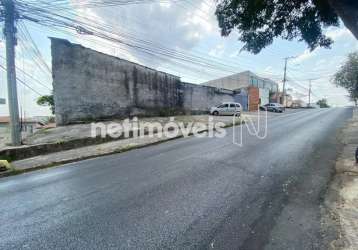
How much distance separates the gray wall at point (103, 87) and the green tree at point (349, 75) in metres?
19.7

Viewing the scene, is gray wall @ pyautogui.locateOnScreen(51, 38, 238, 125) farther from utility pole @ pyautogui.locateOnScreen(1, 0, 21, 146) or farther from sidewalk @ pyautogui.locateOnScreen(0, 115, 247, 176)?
utility pole @ pyautogui.locateOnScreen(1, 0, 21, 146)

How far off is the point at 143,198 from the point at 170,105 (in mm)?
18796

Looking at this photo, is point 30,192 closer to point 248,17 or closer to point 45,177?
point 45,177

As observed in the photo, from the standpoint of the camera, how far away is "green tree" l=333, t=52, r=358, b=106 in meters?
25.5

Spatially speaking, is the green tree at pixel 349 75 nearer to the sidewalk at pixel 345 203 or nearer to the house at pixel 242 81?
the house at pixel 242 81

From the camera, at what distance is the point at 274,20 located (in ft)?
28.9

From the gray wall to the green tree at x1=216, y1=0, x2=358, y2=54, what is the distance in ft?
32.5

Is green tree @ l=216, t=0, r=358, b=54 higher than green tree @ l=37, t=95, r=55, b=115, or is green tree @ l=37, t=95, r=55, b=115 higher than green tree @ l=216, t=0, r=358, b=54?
green tree @ l=216, t=0, r=358, b=54

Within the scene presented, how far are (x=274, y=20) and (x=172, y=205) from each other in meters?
8.21

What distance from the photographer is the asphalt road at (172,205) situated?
299 centimetres

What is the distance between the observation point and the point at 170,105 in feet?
74.8

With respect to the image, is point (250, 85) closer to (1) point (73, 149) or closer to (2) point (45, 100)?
(2) point (45, 100)

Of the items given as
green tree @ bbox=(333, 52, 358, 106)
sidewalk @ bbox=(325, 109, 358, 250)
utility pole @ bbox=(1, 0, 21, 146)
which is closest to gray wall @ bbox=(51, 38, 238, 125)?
utility pole @ bbox=(1, 0, 21, 146)

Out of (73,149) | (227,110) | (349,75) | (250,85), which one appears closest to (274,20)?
(73,149)
